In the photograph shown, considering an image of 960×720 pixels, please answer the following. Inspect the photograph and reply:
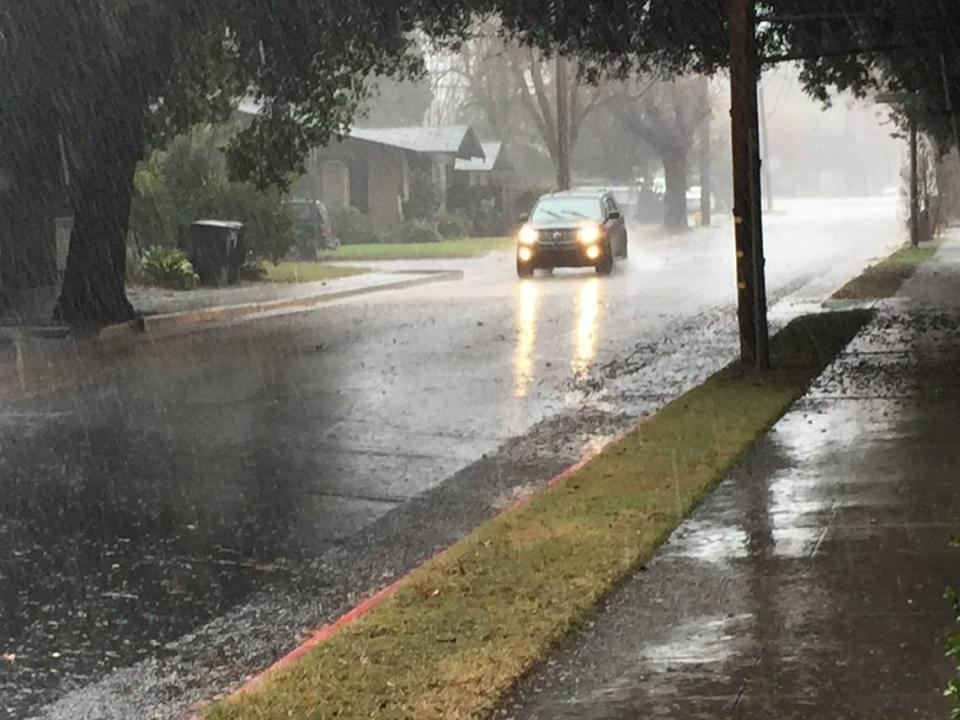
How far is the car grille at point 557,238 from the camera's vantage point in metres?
33.9

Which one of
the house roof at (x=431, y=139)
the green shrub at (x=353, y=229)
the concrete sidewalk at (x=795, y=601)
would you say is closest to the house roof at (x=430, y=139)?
the house roof at (x=431, y=139)

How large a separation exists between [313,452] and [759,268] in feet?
16.9

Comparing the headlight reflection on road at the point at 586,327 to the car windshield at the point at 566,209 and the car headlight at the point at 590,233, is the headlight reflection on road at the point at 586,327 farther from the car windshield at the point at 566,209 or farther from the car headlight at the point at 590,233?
the car windshield at the point at 566,209

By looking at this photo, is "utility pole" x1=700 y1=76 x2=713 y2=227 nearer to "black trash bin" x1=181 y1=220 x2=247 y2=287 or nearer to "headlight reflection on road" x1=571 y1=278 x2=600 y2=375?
"black trash bin" x1=181 y1=220 x2=247 y2=287

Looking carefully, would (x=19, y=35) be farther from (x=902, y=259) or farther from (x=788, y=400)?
(x=902, y=259)

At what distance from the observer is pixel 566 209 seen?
116 feet

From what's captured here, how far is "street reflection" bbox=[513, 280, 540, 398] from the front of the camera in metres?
15.2

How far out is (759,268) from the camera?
14445 millimetres

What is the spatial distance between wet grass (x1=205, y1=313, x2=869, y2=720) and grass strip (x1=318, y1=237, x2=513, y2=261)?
1388 inches

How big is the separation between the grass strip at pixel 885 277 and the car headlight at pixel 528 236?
7.32 meters

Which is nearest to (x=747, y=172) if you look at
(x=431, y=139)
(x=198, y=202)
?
(x=198, y=202)

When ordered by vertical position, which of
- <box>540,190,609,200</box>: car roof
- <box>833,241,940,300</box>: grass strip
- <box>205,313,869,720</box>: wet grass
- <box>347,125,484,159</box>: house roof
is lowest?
<box>833,241,940,300</box>: grass strip

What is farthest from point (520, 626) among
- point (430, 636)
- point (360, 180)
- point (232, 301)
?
point (360, 180)

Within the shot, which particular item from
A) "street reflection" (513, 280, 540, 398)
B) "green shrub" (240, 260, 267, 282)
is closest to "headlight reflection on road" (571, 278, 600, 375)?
"street reflection" (513, 280, 540, 398)
